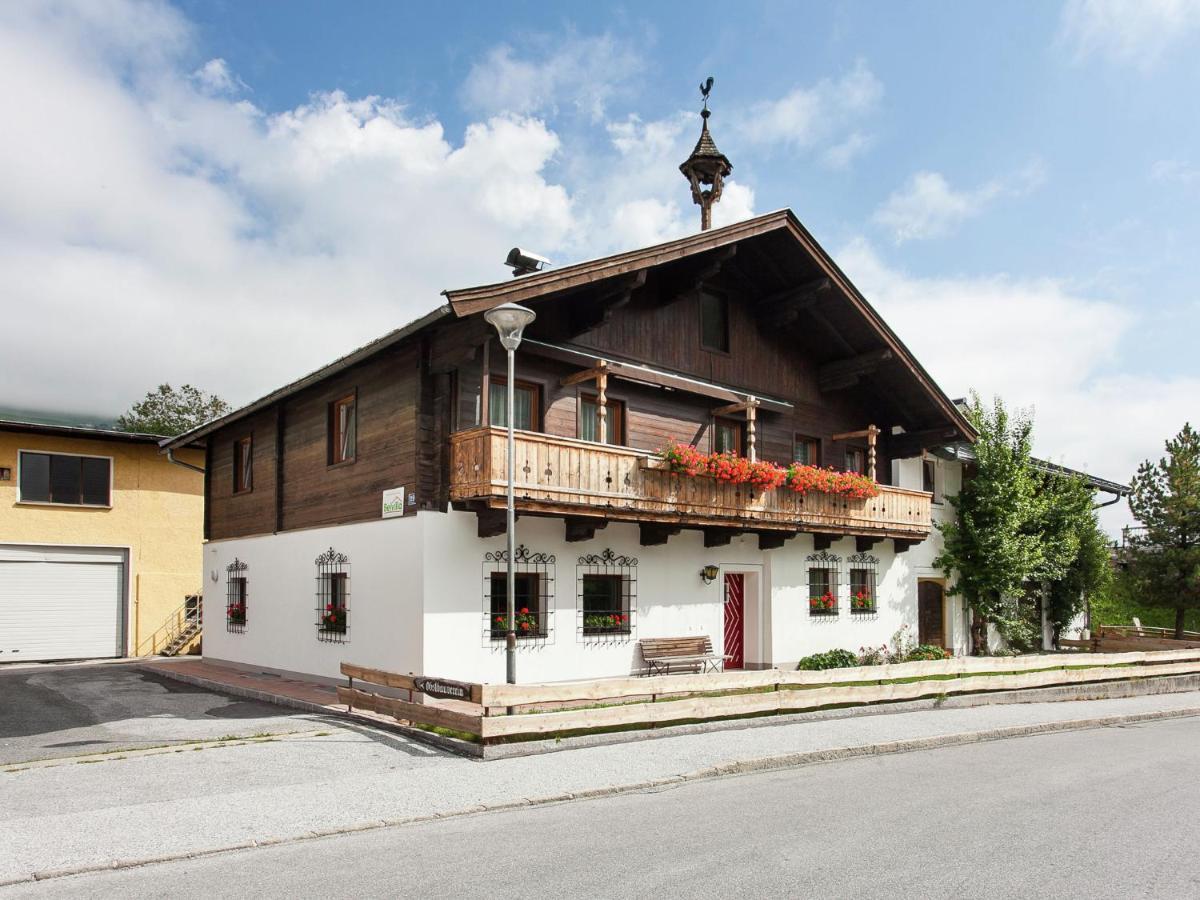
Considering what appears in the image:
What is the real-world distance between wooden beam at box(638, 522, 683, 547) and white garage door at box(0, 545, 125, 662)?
17652 millimetres

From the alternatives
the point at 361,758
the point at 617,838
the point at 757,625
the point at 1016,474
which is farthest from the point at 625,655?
the point at 1016,474

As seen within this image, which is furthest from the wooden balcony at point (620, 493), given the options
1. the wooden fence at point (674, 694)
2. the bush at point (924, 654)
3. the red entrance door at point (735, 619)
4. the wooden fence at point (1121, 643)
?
the wooden fence at point (1121, 643)

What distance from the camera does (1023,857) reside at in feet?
21.7

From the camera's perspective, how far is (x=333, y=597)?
1741cm

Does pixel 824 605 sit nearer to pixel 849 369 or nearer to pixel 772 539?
pixel 772 539

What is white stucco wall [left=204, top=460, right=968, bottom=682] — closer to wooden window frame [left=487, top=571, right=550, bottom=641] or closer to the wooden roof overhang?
wooden window frame [left=487, top=571, right=550, bottom=641]

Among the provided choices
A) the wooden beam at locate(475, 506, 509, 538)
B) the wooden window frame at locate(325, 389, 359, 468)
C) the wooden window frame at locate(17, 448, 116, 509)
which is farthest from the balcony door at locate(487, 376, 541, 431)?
the wooden window frame at locate(17, 448, 116, 509)

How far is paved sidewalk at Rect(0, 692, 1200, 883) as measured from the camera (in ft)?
23.9

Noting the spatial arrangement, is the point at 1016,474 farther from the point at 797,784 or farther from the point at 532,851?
the point at 532,851

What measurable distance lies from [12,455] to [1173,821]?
27.4 m

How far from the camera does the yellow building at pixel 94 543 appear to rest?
25.8 metres

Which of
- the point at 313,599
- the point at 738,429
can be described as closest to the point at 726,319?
the point at 738,429

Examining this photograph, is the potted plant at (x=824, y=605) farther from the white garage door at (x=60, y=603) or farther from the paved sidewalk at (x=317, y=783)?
the white garage door at (x=60, y=603)

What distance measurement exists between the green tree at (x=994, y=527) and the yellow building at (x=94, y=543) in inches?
843
